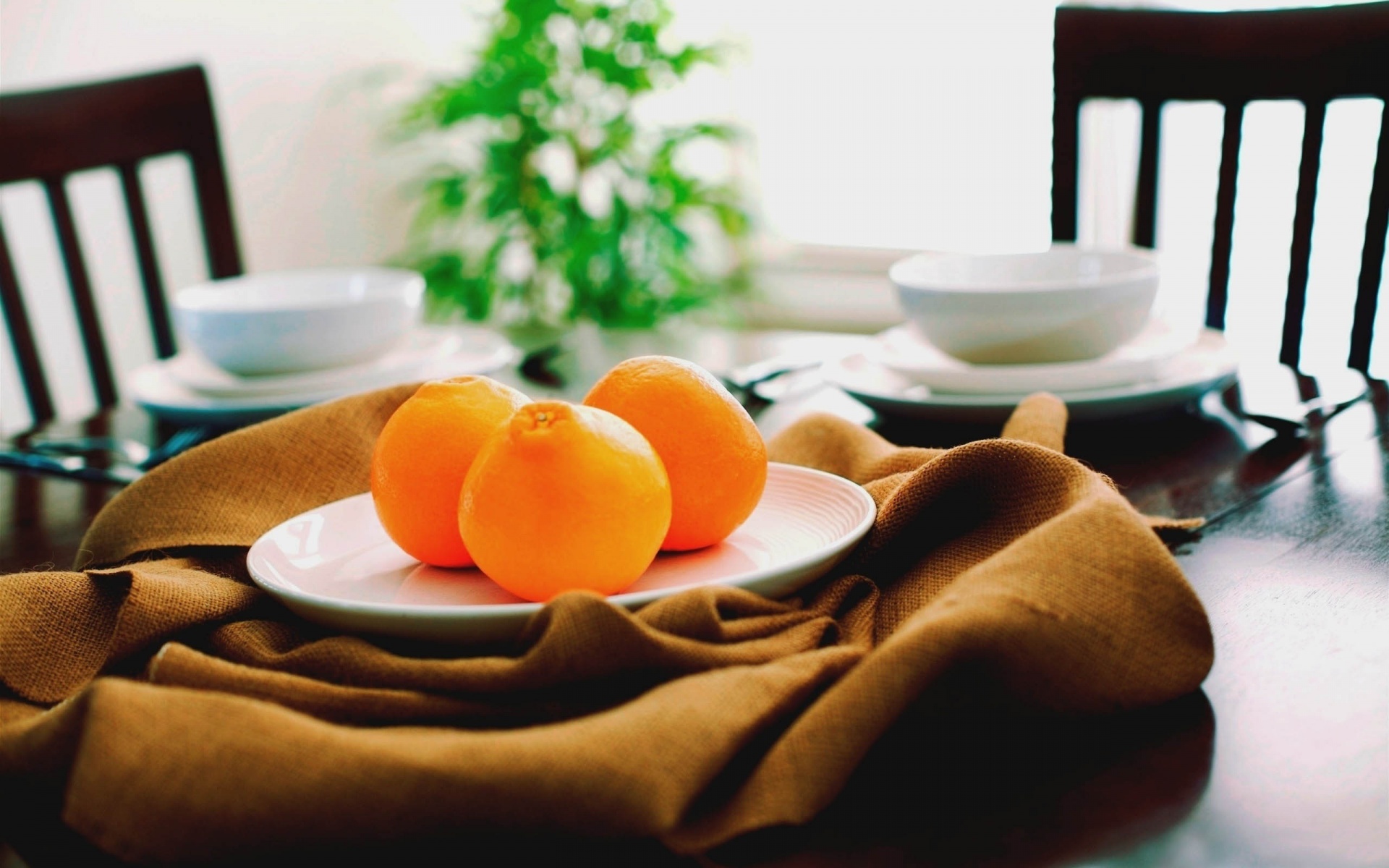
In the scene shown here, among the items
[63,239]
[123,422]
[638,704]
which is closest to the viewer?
[638,704]

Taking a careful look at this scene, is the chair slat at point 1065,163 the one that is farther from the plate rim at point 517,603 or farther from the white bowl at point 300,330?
the plate rim at point 517,603

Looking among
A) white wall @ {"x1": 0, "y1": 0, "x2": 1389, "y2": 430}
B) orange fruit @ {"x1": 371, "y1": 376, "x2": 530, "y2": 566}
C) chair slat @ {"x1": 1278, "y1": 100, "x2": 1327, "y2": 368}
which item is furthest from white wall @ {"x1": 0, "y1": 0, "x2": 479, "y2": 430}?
orange fruit @ {"x1": 371, "y1": 376, "x2": 530, "y2": 566}

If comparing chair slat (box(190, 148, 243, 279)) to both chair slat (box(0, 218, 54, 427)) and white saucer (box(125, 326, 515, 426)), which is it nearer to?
chair slat (box(0, 218, 54, 427))

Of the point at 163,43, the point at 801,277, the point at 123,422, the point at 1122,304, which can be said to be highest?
the point at 163,43

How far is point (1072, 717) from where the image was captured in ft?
1.54

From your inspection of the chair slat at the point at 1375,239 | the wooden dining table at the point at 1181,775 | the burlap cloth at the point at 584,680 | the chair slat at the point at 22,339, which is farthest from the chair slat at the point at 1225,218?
the chair slat at the point at 22,339

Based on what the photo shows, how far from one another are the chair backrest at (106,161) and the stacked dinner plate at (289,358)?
36cm

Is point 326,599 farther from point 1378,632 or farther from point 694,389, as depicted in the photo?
point 1378,632

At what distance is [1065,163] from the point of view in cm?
144

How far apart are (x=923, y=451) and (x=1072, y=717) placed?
260mm

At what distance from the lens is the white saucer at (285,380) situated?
104 centimetres

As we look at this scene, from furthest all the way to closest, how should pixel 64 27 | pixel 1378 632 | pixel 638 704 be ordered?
pixel 64 27 → pixel 1378 632 → pixel 638 704

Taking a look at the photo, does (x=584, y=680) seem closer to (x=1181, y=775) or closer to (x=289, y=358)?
(x=1181, y=775)

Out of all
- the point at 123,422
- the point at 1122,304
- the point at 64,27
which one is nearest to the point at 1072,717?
the point at 1122,304
